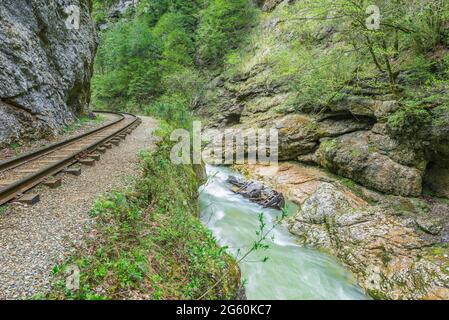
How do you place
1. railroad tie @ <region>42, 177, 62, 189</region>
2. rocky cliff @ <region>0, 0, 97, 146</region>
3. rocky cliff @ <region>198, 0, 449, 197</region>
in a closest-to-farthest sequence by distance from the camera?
railroad tie @ <region>42, 177, 62, 189</region>
rocky cliff @ <region>0, 0, 97, 146</region>
rocky cliff @ <region>198, 0, 449, 197</region>

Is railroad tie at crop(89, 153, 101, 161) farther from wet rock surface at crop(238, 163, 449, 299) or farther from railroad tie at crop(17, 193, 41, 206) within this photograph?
wet rock surface at crop(238, 163, 449, 299)

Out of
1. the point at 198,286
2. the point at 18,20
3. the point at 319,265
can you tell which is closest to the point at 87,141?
the point at 18,20

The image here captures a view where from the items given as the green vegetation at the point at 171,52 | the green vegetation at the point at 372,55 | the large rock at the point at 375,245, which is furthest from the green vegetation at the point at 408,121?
the green vegetation at the point at 171,52

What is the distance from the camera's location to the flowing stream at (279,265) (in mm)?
6410

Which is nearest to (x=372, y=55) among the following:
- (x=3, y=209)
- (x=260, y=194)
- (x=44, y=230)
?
(x=260, y=194)

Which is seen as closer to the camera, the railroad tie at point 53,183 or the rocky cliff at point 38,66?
the railroad tie at point 53,183

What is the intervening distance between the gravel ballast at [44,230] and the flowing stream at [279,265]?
2.80 m

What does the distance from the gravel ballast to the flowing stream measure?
9.19ft

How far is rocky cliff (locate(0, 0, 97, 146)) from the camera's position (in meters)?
7.46

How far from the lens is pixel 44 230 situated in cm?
335

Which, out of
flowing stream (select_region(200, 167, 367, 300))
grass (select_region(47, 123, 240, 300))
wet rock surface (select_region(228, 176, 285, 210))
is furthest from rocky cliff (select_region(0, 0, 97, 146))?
wet rock surface (select_region(228, 176, 285, 210))

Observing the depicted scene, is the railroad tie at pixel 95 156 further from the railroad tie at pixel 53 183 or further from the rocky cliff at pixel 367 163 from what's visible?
the rocky cliff at pixel 367 163

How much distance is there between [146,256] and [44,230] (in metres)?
1.31

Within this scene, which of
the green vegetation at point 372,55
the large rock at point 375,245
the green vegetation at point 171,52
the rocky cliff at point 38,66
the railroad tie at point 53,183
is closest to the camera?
the railroad tie at point 53,183
